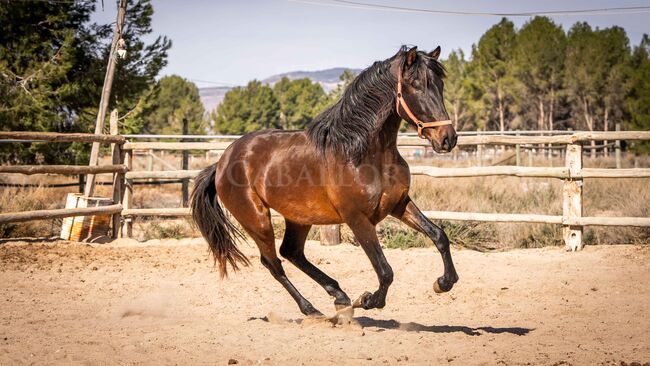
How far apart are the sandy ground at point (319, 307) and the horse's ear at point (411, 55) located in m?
2.06

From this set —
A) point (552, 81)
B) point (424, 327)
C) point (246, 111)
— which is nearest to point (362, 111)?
point (424, 327)

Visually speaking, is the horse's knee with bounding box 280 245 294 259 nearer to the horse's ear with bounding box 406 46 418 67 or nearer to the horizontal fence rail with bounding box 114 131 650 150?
the horse's ear with bounding box 406 46 418 67

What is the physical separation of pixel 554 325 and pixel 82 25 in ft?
45.9

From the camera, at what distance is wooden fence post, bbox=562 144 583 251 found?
27.5 ft

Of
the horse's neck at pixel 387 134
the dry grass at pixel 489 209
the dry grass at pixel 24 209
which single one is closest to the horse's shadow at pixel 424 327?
the horse's neck at pixel 387 134

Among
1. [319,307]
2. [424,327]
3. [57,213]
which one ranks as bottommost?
[319,307]

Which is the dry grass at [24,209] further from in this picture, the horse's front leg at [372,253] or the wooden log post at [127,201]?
the horse's front leg at [372,253]

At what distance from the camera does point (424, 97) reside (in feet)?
15.6

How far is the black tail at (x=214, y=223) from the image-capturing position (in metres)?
6.22

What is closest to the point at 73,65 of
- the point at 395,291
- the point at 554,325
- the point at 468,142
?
the point at 468,142

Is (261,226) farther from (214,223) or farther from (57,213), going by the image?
(57,213)

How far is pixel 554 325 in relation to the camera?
5.11 m

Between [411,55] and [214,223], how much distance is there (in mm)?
2631

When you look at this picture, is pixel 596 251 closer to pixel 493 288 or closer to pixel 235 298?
pixel 493 288
